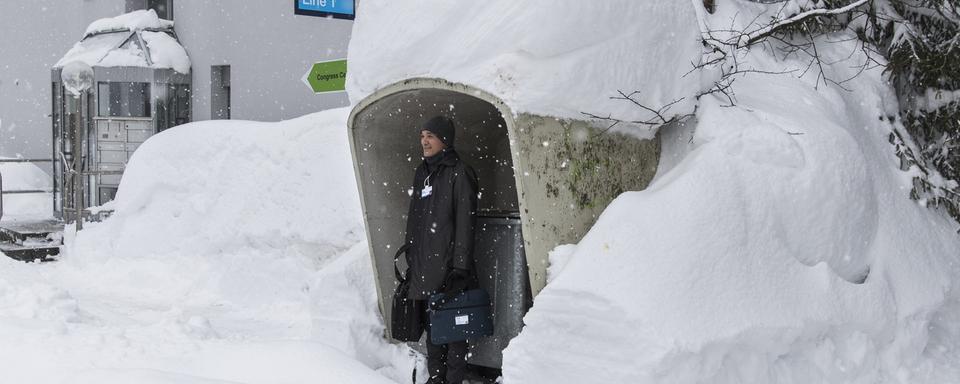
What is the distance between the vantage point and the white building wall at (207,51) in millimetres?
12328

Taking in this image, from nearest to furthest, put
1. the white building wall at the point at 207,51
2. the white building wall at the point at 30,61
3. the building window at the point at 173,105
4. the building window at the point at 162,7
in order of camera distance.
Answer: the white building wall at the point at 207,51 → the building window at the point at 173,105 → the building window at the point at 162,7 → the white building wall at the point at 30,61

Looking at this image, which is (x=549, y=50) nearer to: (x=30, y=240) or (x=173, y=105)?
(x=30, y=240)

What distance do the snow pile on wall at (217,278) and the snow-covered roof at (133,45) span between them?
4.38 m

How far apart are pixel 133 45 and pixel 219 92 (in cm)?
193

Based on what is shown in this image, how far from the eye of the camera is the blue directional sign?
8.00 m

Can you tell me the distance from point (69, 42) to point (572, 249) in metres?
16.6

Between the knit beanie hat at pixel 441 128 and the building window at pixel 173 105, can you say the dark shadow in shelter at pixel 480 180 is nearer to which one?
the knit beanie hat at pixel 441 128

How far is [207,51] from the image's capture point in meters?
14.8

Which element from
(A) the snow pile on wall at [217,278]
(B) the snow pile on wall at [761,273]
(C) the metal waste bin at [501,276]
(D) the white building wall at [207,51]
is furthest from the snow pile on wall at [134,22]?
(B) the snow pile on wall at [761,273]

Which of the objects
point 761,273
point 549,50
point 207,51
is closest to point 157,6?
point 207,51

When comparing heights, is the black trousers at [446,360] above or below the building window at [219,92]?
below

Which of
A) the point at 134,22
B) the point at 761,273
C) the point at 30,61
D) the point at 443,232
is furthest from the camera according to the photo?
the point at 30,61

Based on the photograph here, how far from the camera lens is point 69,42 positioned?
1877 centimetres

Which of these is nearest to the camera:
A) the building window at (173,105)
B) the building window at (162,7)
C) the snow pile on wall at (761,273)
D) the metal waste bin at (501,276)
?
the snow pile on wall at (761,273)
